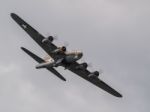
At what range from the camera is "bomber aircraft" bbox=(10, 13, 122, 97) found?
128 metres

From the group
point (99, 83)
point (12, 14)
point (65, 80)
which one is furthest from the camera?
point (99, 83)

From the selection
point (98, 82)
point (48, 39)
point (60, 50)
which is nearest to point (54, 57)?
point (60, 50)

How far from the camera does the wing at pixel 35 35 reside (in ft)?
417

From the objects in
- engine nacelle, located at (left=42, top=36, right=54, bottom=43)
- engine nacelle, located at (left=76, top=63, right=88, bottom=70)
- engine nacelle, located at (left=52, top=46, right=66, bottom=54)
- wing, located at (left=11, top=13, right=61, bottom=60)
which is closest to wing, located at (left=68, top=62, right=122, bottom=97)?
engine nacelle, located at (left=76, top=63, right=88, bottom=70)

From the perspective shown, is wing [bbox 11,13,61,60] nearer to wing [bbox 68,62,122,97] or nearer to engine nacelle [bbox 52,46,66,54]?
engine nacelle [bbox 52,46,66,54]

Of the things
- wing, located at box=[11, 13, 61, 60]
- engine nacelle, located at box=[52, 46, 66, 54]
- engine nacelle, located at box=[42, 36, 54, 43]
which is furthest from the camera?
engine nacelle, located at box=[52, 46, 66, 54]

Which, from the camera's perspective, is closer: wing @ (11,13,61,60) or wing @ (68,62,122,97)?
wing @ (11,13,61,60)

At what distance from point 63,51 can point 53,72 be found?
8.38 metres

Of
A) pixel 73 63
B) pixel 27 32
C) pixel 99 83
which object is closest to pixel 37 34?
pixel 27 32

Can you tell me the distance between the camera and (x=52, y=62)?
13362 cm

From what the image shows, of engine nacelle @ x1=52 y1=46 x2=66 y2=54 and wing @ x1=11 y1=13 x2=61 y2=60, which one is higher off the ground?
Result: engine nacelle @ x1=52 y1=46 x2=66 y2=54

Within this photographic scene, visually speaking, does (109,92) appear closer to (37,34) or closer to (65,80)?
(65,80)

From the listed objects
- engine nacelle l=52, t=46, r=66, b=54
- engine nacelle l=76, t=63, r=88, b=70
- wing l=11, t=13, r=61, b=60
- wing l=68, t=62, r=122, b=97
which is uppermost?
wing l=68, t=62, r=122, b=97

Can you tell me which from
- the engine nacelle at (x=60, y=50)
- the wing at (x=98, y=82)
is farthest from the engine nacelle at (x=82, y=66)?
the engine nacelle at (x=60, y=50)
